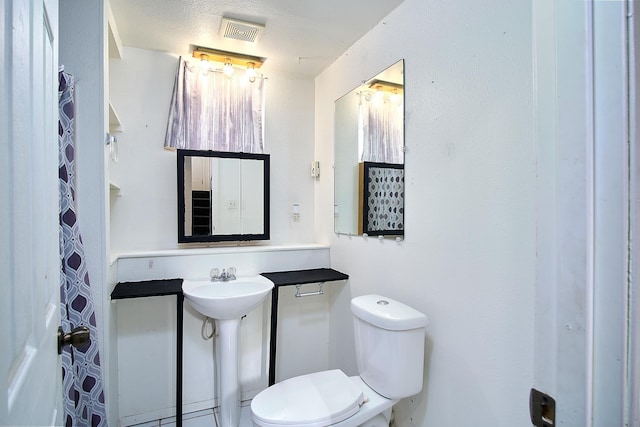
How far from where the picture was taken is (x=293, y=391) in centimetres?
141

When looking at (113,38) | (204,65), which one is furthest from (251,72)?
(113,38)

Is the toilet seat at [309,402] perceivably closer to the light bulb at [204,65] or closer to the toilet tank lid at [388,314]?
the toilet tank lid at [388,314]

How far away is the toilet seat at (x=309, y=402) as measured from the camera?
123cm

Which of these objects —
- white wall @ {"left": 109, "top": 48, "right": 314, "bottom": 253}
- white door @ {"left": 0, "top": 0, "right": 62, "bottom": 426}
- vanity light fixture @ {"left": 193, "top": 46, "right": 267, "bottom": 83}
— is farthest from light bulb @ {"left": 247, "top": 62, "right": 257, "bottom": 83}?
white door @ {"left": 0, "top": 0, "right": 62, "bottom": 426}

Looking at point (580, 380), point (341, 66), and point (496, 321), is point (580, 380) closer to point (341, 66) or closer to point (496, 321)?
point (496, 321)

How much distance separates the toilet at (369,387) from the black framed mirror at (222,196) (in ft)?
3.53

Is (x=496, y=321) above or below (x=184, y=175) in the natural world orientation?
below

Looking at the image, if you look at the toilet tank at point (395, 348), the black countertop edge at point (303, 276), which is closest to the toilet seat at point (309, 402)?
the toilet tank at point (395, 348)

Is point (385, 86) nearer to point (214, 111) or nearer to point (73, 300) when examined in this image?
point (214, 111)

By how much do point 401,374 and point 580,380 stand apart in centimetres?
99

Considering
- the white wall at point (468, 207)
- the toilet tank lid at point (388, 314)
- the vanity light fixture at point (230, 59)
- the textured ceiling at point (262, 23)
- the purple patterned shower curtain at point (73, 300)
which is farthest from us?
the vanity light fixture at point (230, 59)

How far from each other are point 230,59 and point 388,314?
1894mm

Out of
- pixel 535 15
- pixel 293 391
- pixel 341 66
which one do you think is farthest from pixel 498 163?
pixel 341 66

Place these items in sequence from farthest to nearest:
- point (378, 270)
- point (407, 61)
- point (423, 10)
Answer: point (378, 270)
point (407, 61)
point (423, 10)
